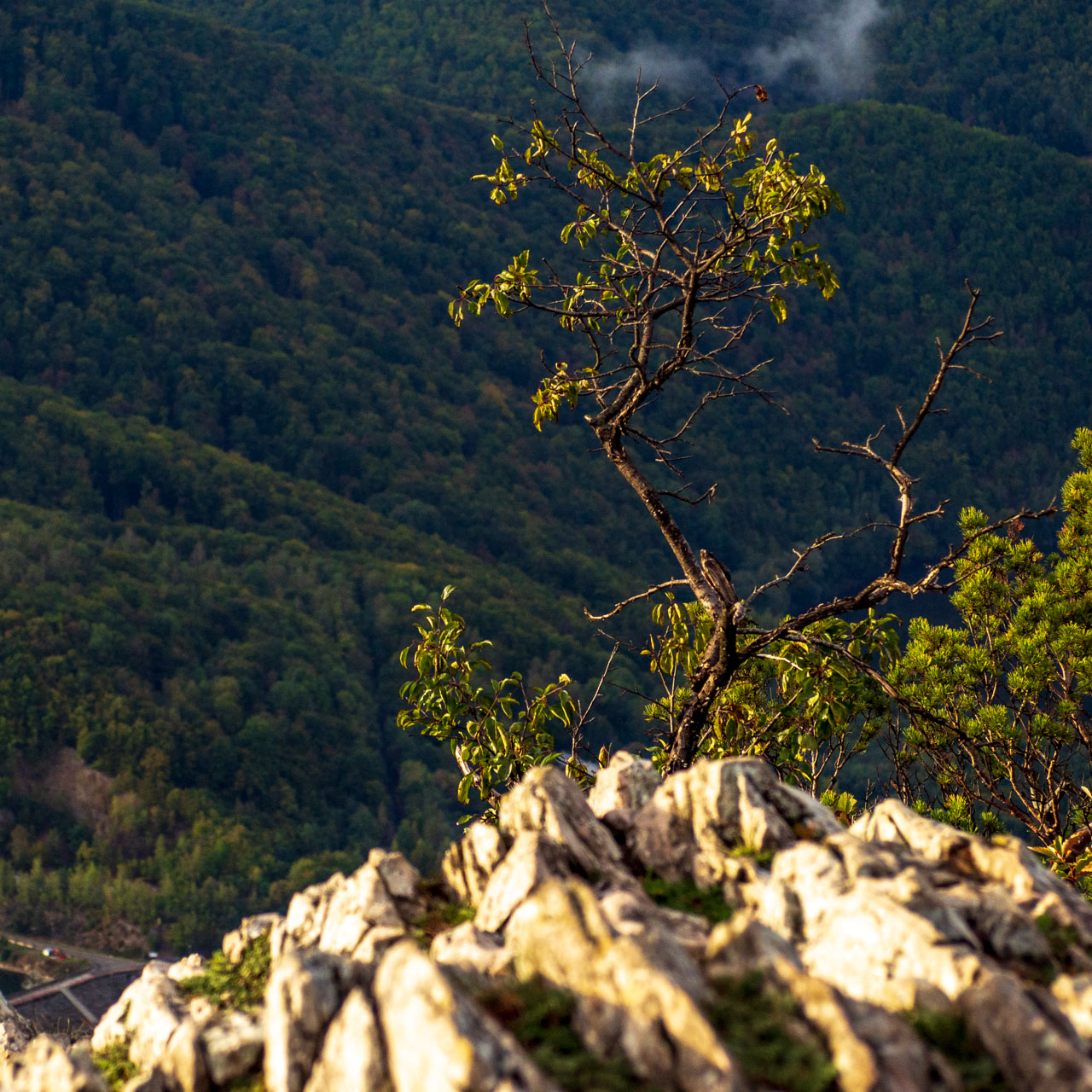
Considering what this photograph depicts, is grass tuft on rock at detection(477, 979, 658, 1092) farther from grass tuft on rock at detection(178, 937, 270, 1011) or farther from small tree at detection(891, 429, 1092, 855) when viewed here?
small tree at detection(891, 429, 1092, 855)

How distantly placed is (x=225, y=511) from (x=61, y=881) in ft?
284

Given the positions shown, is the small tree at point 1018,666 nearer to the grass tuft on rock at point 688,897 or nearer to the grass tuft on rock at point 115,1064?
the grass tuft on rock at point 688,897

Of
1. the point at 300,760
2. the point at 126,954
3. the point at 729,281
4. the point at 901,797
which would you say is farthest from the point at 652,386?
the point at 300,760

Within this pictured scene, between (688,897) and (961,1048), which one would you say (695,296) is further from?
(961,1048)

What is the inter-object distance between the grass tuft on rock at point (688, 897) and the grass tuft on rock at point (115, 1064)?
5010mm

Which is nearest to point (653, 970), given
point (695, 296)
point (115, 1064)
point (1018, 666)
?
point (115, 1064)

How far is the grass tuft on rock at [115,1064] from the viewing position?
1209 cm

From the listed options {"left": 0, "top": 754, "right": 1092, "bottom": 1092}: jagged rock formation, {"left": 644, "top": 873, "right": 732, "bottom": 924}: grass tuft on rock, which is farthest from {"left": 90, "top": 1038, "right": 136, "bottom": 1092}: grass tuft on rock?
{"left": 644, "top": 873, "right": 732, "bottom": 924}: grass tuft on rock

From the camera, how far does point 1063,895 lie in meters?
11.0

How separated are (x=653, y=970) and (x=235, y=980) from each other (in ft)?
18.3

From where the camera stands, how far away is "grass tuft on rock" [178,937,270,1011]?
1246 cm

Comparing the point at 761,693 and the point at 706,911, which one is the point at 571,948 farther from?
the point at 761,693

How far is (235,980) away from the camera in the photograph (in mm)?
13039

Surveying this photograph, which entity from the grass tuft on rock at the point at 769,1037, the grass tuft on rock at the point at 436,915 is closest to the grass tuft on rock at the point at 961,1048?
the grass tuft on rock at the point at 769,1037
